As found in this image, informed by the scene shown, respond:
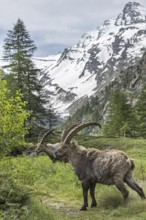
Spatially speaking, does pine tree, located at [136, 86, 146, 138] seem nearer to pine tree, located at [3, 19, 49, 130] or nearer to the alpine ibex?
pine tree, located at [3, 19, 49, 130]

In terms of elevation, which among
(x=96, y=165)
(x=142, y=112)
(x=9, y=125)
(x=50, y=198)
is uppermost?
(x=142, y=112)

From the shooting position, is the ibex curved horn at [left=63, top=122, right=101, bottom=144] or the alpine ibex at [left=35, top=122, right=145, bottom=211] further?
the ibex curved horn at [left=63, top=122, right=101, bottom=144]

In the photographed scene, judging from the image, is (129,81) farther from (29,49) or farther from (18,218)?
(18,218)

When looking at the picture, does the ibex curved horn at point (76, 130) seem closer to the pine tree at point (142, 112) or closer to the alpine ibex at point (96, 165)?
the alpine ibex at point (96, 165)

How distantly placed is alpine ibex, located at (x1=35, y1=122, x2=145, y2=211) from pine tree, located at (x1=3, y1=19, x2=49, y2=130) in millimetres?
28101

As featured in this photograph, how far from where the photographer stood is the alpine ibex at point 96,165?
12701 millimetres

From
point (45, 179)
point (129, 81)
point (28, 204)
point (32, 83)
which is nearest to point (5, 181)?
point (28, 204)

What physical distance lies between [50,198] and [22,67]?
29.0 m

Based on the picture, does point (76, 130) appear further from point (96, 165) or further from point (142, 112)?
point (142, 112)

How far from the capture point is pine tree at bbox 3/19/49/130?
142 ft

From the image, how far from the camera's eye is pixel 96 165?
13.3 m

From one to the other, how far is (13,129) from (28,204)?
198 cm

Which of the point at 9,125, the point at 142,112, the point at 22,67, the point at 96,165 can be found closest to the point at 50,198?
the point at 96,165

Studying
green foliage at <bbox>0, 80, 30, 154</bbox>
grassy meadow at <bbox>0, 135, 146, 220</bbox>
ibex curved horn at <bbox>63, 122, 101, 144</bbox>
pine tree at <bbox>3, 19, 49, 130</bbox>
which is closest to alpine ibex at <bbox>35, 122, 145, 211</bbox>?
ibex curved horn at <bbox>63, 122, 101, 144</bbox>
